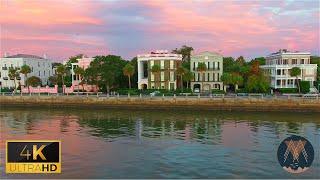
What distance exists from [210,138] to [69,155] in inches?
546

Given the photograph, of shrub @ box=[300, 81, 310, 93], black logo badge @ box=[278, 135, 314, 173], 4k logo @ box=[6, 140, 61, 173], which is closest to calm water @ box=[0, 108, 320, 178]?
black logo badge @ box=[278, 135, 314, 173]

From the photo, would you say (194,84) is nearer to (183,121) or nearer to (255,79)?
(255,79)

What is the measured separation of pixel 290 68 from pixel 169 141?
5779cm

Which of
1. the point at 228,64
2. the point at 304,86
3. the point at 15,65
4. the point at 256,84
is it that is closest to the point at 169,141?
the point at 256,84

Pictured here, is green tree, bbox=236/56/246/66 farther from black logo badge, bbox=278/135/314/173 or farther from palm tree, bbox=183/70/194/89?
black logo badge, bbox=278/135/314/173

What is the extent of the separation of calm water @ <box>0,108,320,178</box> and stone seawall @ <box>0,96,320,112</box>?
301 cm

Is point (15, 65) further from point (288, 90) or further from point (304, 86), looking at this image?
point (304, 86)

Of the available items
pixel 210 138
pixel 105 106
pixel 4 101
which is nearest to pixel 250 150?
pixel 210 138

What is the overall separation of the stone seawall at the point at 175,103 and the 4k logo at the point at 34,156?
140 ft

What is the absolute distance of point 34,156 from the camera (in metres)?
19.7

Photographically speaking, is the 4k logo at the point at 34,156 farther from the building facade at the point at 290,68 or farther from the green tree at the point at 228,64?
the green tree at the point at 228,64

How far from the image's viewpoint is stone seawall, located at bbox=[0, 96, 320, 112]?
6088 cm

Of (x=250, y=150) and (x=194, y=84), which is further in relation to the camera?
(x=194, y=84)

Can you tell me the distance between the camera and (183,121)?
165ft
